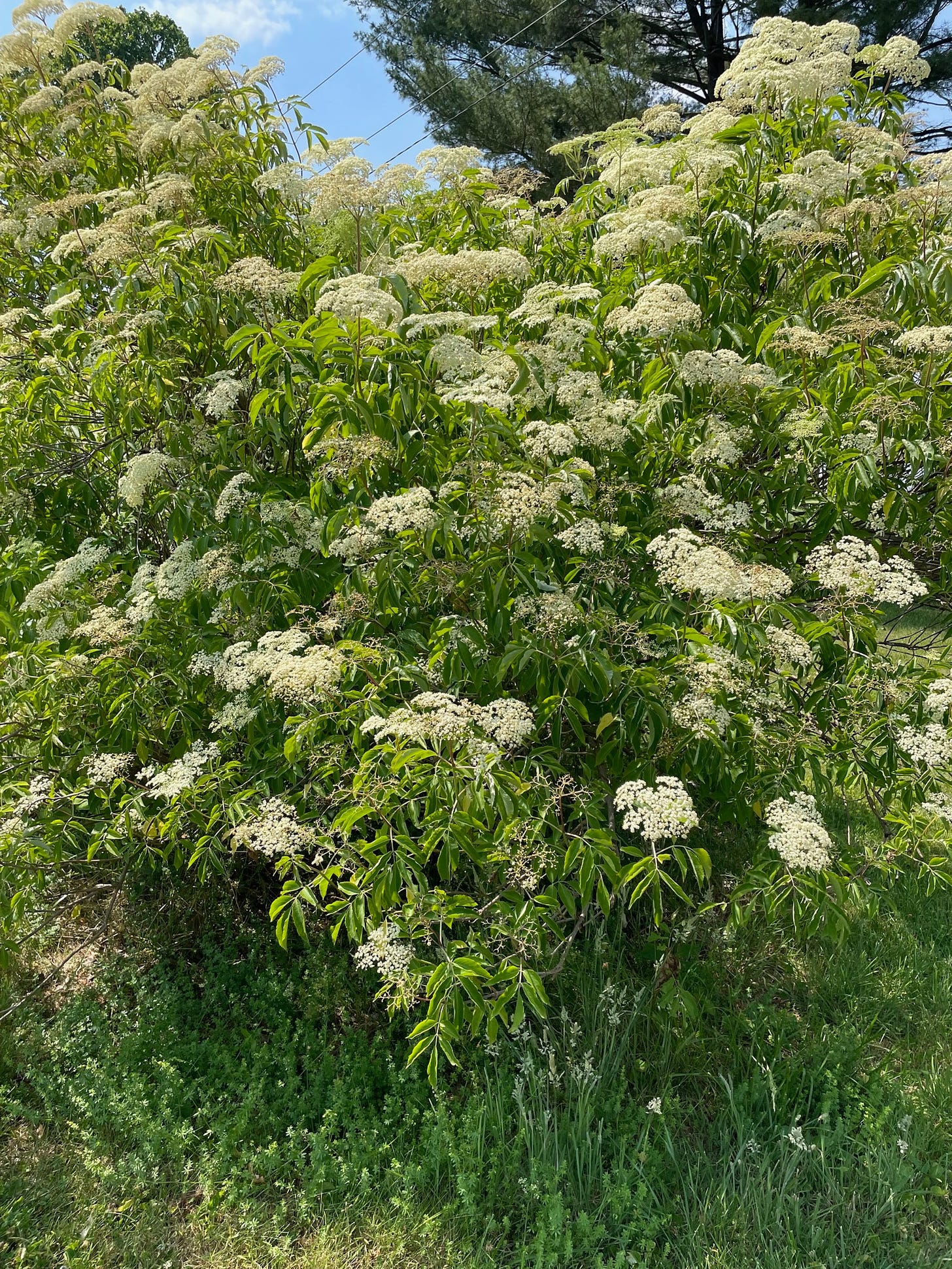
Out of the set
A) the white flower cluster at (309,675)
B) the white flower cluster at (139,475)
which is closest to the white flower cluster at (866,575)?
the white flower cluster at (309,675)

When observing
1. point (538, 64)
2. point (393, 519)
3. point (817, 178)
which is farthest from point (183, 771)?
point (538, 64)

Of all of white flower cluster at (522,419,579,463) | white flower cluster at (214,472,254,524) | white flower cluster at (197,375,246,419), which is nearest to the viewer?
white flower cluster at (522,419,579,463)

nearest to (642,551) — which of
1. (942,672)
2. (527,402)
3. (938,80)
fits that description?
(527,402)

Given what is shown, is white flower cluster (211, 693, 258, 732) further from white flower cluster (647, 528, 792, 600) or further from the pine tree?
the pine tree

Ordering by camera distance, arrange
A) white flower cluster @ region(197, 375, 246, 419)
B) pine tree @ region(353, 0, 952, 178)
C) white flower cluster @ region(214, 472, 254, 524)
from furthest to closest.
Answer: pine tree @ region(353, 0, 952, 178) → white flower cluster @ region(214, 472, 254, 524) → white flower cluster @ region(197, 375, 246, 419)

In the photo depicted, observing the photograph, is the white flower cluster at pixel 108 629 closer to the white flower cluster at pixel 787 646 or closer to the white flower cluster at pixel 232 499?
the white flower cluster at pixel 232 499

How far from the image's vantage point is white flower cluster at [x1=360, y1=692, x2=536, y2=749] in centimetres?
204

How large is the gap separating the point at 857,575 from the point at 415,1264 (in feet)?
7.76

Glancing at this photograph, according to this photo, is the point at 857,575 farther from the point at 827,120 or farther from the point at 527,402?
the point at 827,120

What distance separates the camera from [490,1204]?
8.32ft

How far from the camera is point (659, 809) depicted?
2.06 meters

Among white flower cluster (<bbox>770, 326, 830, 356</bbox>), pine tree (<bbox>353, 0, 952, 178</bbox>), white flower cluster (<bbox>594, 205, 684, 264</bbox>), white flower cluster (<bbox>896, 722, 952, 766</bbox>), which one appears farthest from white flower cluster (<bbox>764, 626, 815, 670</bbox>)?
pine tree (<bbox>353, 0, 952, 178</bbox>)

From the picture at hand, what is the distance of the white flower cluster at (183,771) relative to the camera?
2.45 metres

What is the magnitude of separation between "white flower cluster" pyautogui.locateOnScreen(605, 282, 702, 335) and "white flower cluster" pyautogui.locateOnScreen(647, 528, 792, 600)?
0.58 metres
